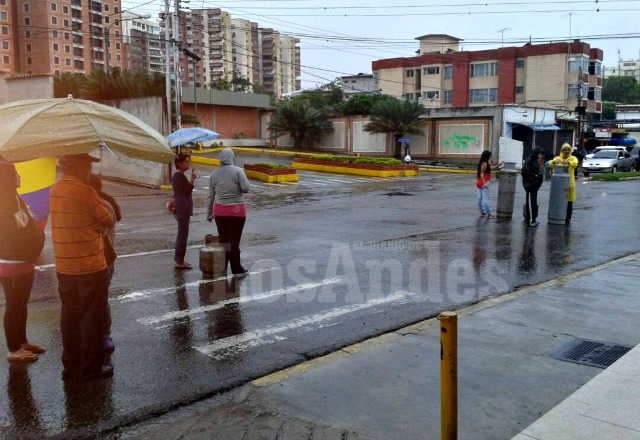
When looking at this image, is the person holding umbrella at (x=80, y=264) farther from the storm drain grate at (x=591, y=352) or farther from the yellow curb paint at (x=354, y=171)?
the yellow curb paint at (x=354, y=171)

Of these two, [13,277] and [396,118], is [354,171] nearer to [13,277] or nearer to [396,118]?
[396,118]

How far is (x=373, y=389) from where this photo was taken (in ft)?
15.6

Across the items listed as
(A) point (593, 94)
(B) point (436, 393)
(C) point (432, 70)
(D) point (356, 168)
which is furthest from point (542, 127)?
(B) point (436, 393)

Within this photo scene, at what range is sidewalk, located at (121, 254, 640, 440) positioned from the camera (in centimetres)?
411

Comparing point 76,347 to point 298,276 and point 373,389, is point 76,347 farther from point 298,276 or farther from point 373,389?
point 298,276

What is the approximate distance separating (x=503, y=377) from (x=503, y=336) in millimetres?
1058

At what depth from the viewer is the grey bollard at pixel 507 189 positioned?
14.8 meters

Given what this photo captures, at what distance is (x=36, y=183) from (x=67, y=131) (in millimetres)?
2983

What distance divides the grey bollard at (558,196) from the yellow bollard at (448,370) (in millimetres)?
11318

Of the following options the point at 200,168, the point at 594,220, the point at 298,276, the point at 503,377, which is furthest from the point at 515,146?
the point at 503,377

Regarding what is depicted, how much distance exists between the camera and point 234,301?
7402mm

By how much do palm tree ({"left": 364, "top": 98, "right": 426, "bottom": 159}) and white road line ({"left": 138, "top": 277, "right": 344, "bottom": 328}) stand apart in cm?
3676

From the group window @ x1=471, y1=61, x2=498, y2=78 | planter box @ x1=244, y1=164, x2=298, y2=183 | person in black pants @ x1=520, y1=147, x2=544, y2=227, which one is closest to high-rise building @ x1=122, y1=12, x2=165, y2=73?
window @ x1=471, y1=61, x2=498, y2=78

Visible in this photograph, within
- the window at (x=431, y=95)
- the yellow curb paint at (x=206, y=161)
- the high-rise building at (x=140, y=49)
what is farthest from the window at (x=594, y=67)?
the high-rise building at (x=140, y=49)
